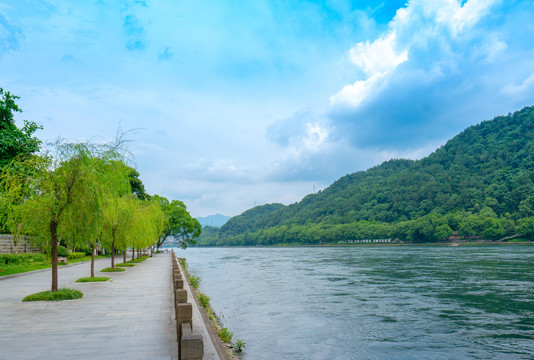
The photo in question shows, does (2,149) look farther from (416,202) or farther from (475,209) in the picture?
(416,202)

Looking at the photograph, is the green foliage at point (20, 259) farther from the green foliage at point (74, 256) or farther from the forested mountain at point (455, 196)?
the forested mountain at point (455, 196)

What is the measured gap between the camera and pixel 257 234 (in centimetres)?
18738

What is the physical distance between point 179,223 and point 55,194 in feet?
176

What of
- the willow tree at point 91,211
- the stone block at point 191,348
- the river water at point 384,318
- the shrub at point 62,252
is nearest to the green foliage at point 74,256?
the shrub at point 62,252

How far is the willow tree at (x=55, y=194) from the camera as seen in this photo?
1343 centimetres

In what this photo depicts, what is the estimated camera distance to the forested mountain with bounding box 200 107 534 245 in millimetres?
100062

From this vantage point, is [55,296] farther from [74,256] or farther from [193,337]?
[74,256]

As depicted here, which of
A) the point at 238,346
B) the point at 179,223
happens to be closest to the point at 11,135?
the point at 238,346


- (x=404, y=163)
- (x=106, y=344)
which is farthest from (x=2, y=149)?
(x=404, y=163)

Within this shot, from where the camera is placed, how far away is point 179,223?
66.2 metres

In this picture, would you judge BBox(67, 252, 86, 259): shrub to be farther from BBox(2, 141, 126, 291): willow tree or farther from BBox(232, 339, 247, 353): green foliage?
BBox(232, 339, 247, 353): green foliage

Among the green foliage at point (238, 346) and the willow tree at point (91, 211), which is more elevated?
the willow tree at point (91, 211)

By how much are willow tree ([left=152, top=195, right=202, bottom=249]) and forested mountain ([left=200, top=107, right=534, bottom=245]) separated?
6249 centimetres

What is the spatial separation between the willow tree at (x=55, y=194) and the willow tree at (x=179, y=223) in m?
50.8
